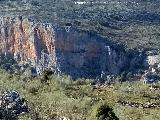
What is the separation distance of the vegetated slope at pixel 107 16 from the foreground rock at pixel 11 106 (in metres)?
86.9

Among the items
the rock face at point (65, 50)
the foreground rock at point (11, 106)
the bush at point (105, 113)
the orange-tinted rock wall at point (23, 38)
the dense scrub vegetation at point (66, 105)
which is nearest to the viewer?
the bush at point (105, 113)

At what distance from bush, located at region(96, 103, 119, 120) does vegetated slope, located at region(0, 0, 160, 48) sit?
9068 cm

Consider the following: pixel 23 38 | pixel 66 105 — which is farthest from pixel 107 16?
pixel 66 105

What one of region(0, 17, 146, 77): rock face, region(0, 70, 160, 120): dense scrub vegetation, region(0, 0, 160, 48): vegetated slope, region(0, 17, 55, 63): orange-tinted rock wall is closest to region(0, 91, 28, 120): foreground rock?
→ region(0, 70, 160, 120): dense scrub vegetation

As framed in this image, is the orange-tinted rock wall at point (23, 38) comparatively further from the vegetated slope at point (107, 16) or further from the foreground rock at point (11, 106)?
the foreground rock at point (11, 106)

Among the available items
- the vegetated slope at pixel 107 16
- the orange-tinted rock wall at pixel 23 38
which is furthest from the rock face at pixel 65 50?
the vegetated slope at pixel 107 16

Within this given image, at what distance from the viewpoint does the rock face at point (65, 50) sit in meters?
146

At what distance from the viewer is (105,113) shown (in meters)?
59.8

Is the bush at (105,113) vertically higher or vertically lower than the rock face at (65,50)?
higher

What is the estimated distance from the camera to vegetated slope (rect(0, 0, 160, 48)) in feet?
509

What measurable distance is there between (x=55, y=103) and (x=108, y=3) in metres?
127

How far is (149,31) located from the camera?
162875 mm

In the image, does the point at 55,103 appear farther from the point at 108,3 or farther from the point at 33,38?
the point at 108,3

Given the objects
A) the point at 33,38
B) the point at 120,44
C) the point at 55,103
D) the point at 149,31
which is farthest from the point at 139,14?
the point at 55,103
